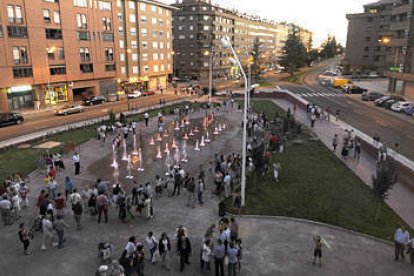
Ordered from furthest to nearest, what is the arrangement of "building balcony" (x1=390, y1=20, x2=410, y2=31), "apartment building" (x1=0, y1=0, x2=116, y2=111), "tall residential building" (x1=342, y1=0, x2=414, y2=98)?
"tall residential building" (x1=342, y1=0, x2=414, y2=98) → "building balcony" (x1=390, y1=20, x2=410, y2=31) → "apartment building" (x1=0, y1=0, x2=116, y2=111)

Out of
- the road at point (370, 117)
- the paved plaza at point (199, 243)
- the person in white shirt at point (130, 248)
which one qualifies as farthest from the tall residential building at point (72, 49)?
the person in white shirt at point (130, 248)

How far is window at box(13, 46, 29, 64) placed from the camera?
2015 inches

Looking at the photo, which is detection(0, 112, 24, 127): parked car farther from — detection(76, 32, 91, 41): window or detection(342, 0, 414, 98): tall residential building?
detection(342, 0, 414, 98): tall residential building

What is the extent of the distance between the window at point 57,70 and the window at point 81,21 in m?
8.24

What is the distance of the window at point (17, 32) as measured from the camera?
50.1 metres

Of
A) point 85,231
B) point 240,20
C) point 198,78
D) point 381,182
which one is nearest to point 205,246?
point 85,231

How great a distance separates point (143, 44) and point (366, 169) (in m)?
64.9

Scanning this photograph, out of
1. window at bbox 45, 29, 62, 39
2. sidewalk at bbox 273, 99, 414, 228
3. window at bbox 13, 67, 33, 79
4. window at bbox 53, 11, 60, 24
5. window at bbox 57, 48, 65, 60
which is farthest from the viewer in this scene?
window at bbox 57, 48, 65, 60

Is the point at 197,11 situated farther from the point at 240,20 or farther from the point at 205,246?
the point at 205,246

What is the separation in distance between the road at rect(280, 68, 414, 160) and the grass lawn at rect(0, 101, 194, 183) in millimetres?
30204

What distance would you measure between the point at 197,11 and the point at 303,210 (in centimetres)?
9712

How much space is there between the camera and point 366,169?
2648 centimetres

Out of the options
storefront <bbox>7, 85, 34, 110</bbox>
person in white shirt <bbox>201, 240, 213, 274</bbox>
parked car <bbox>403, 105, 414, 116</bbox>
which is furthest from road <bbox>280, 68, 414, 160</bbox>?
storefront <bbox>7, 85, 34, 110</bbox>

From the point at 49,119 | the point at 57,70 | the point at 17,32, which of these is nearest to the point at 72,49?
the point at 57,70
